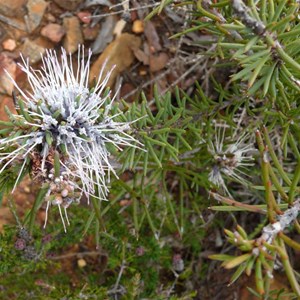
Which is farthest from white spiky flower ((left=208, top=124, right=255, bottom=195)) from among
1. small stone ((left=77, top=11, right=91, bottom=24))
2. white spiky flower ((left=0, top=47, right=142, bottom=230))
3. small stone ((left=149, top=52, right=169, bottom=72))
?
small stone ((left=77, top=11, right=91, bottom=24))

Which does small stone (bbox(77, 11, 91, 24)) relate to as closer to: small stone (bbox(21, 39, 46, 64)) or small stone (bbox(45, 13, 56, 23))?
small stone (bbox(45, 13, 56, 23))

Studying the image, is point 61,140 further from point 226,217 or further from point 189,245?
point 226,217

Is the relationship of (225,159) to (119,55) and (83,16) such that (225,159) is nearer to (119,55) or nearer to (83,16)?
(119,55)

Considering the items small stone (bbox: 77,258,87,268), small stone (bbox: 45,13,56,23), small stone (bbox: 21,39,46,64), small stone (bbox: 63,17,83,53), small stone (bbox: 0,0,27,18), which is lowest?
small stone (bbox: 77,258,87,268)

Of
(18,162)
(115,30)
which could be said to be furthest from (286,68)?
(115,30)

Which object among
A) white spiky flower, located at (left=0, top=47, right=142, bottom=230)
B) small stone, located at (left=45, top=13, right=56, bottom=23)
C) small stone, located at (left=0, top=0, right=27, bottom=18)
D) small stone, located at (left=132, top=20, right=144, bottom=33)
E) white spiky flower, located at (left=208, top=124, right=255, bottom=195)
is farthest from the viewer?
small stone, located at (left=132, top=20, right=144, bottom=33)

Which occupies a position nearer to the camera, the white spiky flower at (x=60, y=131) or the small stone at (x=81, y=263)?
the white spiky flower at (x=60, y=131)

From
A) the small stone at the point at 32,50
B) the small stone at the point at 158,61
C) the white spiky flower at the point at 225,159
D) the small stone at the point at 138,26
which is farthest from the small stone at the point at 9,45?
the white spiky flower at the point at 225,159

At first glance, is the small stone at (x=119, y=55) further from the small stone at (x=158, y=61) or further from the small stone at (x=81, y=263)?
the small stone at (x=81, y=263)
